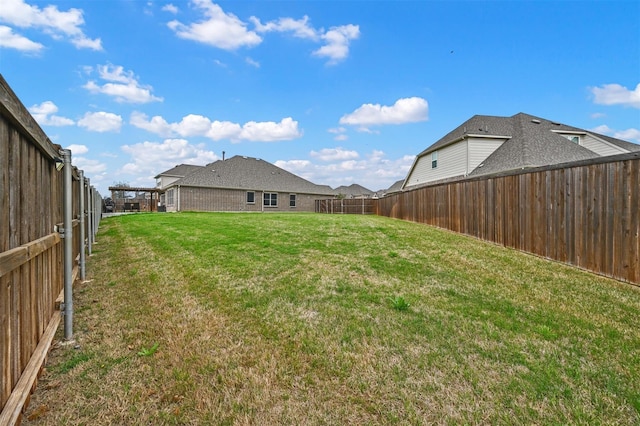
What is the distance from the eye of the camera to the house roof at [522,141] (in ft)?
47.1

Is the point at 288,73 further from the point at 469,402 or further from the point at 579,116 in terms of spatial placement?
the point at 579,116

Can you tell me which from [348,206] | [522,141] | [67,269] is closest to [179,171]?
[348,206]

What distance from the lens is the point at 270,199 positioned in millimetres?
28141

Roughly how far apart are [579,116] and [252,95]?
846 inches

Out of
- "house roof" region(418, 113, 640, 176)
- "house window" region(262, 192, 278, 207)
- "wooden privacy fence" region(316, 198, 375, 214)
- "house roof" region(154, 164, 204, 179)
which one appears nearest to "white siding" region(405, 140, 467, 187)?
"house roof" region(418, 113, 640, 176)

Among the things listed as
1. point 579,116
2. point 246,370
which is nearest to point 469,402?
point 246,370

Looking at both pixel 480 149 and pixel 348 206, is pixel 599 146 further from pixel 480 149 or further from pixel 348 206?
pixel 348 206

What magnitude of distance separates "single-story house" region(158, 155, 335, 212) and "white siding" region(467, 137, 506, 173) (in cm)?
1651

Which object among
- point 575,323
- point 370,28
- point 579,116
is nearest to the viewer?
point 575,323

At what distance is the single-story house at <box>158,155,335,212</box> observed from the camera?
24.3 m

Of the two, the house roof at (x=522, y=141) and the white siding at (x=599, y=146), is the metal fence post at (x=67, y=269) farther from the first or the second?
the white siding at (x=599, y=146)

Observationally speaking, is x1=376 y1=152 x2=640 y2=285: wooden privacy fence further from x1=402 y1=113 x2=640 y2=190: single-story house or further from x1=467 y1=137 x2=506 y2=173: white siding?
x1=467 y1=137 x2=506 y2=173: white siding

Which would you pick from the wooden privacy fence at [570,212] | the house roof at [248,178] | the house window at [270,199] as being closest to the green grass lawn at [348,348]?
the wooden privacy fence at [570,212]

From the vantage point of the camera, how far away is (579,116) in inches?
789
